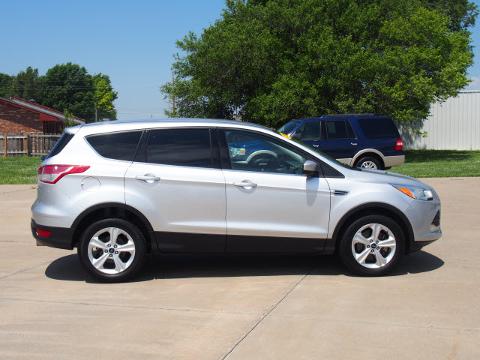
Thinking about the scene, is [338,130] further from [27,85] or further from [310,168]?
[27,85]

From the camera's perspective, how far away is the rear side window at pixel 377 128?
1706 centimetres

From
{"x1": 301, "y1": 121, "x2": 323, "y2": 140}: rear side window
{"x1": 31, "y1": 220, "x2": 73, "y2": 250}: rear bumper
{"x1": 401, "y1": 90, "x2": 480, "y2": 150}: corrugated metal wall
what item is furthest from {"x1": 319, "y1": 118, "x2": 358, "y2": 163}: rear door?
{"x1": 401, "y1": 90, "x2": 480, "y2": 150}: corrugated metal wall

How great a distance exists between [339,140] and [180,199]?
1106 centimetres

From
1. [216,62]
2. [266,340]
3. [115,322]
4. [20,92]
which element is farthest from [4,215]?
[20,92]

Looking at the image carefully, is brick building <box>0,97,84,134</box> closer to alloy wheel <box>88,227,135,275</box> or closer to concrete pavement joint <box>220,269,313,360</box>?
alloy wheel <box>88,227,135,275</box>

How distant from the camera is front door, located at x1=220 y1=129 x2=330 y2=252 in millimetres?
6543

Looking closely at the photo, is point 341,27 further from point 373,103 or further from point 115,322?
point 115,322

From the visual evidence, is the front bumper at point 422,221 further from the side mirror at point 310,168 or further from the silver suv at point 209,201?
the side mirror at point 310,168

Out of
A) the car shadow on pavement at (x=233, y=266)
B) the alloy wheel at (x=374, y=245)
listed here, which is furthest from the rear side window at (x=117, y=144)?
the alloy wheel at (x=374, y=245)

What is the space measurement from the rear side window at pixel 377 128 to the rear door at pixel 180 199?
36.6ft

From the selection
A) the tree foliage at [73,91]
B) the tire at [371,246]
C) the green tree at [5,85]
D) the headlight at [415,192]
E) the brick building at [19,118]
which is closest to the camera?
the tire at [371,246]

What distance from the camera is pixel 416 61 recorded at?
93.4 ft

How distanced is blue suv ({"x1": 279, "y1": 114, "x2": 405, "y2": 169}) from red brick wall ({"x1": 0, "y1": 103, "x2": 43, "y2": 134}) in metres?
30.5

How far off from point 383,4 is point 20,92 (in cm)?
11542
